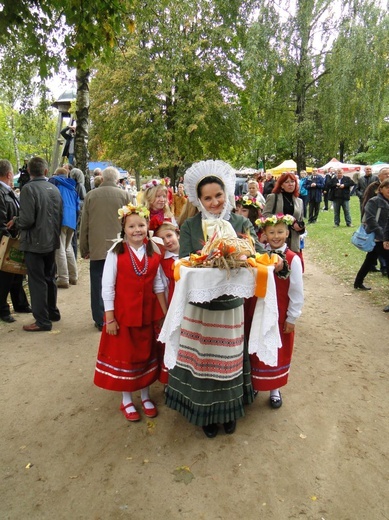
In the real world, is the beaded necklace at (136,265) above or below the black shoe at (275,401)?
above

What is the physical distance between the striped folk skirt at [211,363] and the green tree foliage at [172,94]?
56.7 ft

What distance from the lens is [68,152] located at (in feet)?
34.8

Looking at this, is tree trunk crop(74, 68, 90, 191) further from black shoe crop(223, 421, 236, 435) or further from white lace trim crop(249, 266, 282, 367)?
black shoe crop(223, 421, 236, 435)

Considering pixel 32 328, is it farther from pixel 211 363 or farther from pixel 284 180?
pixel 284 180

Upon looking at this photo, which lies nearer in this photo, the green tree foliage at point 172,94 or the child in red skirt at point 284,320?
the child in red skirt at point 284,320

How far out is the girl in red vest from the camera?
11.3 feet

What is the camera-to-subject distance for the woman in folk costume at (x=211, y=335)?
285cm

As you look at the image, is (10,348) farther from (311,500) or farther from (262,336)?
(311,500)

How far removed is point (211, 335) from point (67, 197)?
16.4 ft

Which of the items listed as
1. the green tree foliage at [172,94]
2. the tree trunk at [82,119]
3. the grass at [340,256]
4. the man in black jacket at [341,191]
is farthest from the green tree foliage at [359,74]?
the tree trunk at [82,119]

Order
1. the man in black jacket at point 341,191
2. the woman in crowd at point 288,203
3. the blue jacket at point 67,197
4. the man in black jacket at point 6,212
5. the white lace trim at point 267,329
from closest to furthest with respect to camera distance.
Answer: the white lace trim at point 267,329
the woman in crowd at point 288,203
the man in black jacket at point 6,212
the blue jacket at point 67,197
the man in black jacket at point 341,191

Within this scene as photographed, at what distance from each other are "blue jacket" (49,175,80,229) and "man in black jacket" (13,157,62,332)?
1.52 metres

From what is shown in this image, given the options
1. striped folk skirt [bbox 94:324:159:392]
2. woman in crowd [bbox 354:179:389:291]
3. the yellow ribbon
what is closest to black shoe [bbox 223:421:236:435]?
striped folk skirt [bbox 94:324:159:392]

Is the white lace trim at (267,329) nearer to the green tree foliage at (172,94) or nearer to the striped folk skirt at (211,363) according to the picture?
the striped folk skirt at (211,363)
